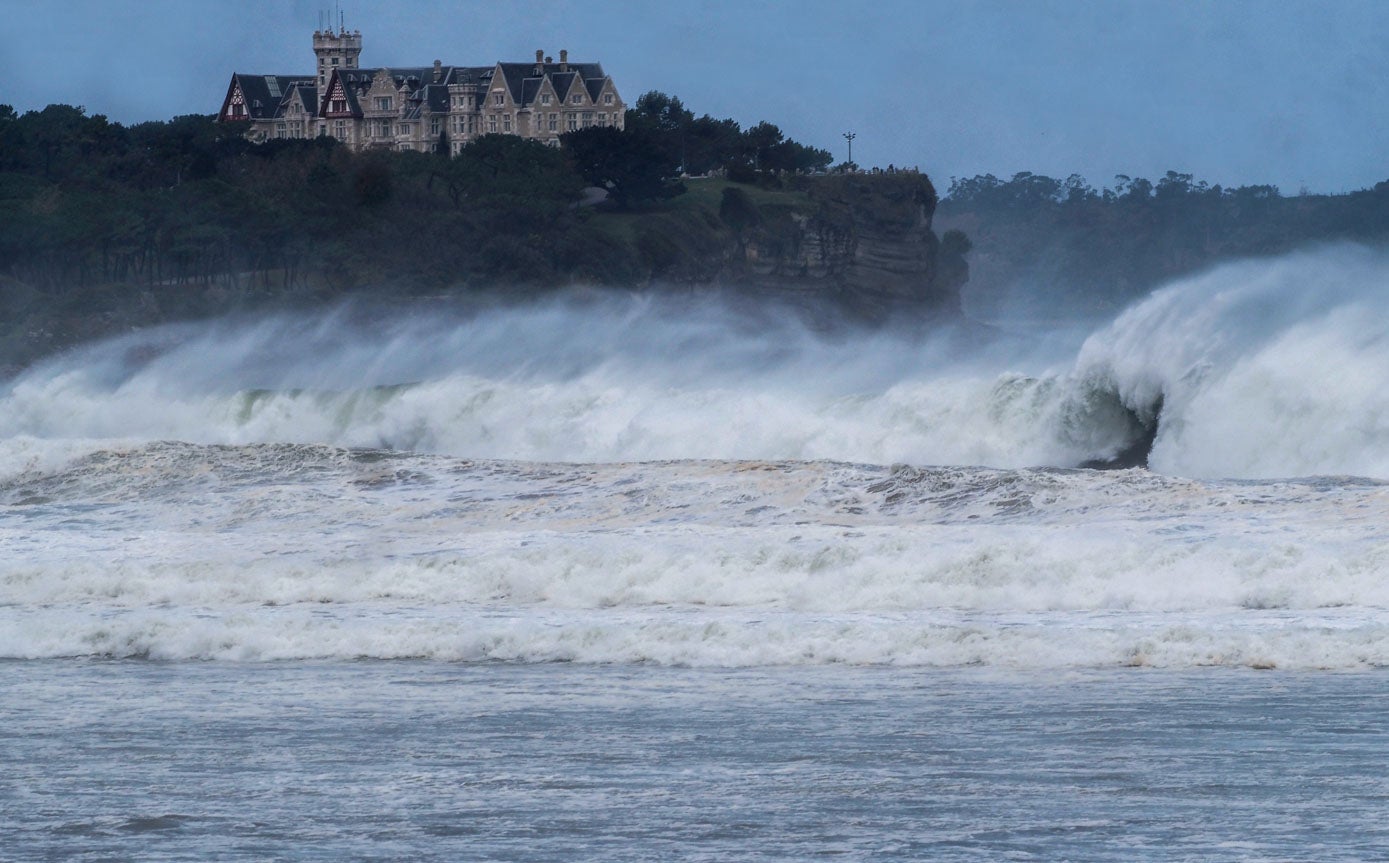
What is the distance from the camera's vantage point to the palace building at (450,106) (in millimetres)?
113062

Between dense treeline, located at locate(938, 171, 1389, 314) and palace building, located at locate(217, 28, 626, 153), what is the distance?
34608 mm

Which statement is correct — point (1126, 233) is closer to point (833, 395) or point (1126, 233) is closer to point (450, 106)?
point (450, 106)

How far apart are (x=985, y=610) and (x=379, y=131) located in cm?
10524

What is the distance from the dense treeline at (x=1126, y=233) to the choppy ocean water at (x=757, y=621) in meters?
95.4

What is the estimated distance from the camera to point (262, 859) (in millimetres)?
7734

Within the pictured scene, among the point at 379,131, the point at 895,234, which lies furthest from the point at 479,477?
the point at 379,131

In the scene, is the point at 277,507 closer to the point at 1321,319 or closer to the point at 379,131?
the point at 1321,319

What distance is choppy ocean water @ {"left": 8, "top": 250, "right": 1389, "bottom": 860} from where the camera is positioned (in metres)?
8.35

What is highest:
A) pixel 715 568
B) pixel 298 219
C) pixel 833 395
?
pixel 298 219

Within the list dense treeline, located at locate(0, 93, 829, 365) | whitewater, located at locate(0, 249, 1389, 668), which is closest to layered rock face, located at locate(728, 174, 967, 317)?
dense treeline, located at locate(0, 93, 829, 365)

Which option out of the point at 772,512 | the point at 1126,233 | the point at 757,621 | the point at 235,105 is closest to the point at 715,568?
the point at 757,621

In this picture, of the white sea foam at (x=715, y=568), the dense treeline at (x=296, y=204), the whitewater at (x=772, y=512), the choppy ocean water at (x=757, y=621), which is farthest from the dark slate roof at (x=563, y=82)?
the white sea foam at (x=715, y=568)

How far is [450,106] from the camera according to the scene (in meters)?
114

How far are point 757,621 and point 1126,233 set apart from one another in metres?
138
